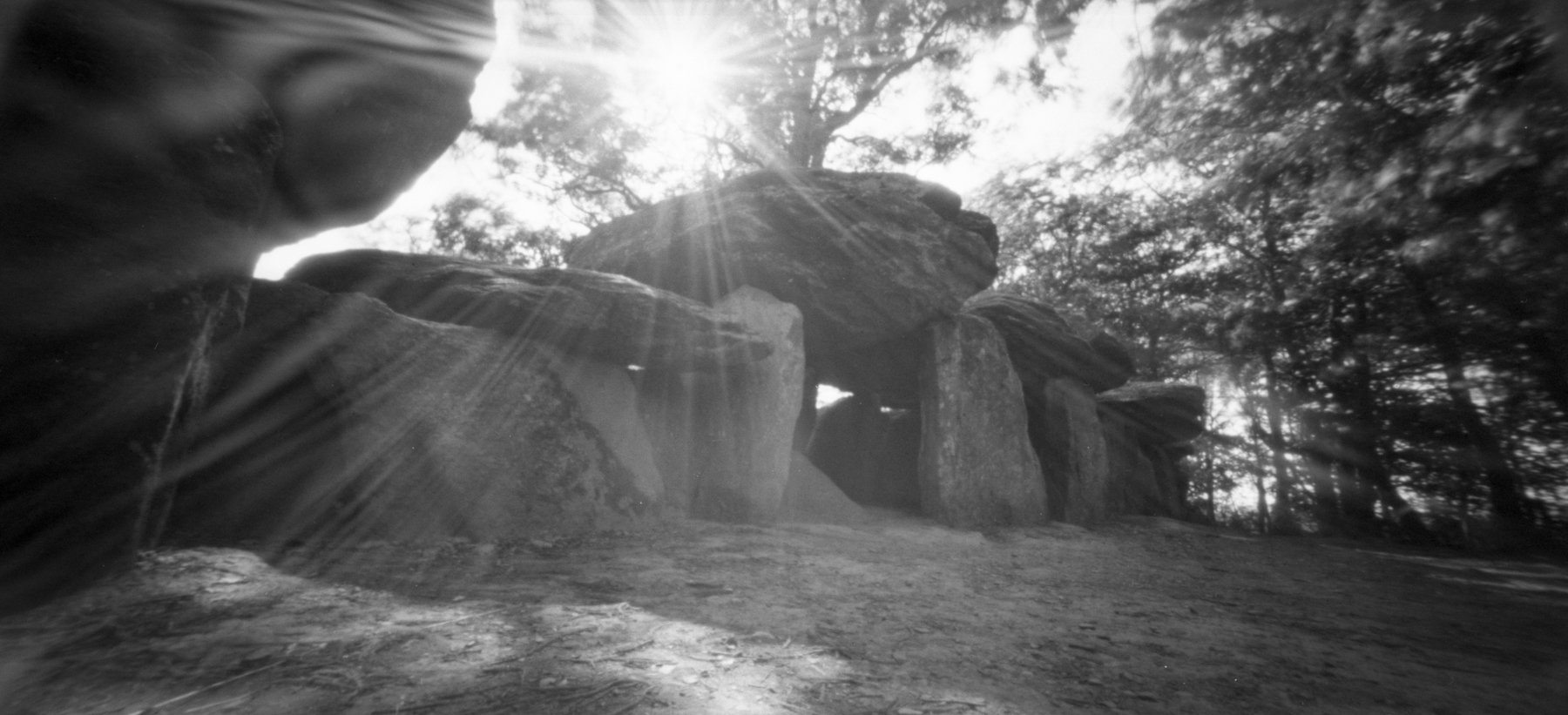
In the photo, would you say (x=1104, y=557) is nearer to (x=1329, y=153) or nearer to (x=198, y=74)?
(x=1329, y=153)

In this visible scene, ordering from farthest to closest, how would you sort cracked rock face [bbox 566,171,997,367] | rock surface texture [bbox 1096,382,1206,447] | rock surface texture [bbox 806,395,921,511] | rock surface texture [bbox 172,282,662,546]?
rock surface texture [bbox 1096,382,1206,447]
rock surface texture [bbox 806,395,921,511]
cracked rock face [bbox 566,171,997,367]
rock surface texture [bbox 172,282,662,546]

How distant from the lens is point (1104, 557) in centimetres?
588

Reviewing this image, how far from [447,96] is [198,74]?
7.46 feet

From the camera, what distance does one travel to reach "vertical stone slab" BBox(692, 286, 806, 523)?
6.43 meters

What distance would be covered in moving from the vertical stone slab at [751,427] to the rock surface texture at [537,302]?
71 centimetres

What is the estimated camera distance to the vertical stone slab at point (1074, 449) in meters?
9.10

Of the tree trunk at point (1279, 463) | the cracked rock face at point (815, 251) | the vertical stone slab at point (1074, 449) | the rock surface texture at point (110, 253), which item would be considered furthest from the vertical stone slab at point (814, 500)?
the tree trunk at point (1279, 463)

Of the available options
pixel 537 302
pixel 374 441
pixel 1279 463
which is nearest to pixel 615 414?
pixel 537 302

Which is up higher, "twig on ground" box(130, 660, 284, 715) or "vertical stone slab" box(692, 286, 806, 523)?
"vertical stone slab" box(692, 286, 806, 523)

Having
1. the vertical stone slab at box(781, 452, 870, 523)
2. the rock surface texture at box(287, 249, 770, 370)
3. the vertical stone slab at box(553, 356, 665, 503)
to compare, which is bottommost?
the vertical stone slab at box(781, 452, 870, 523)

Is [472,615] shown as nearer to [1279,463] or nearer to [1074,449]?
[1074,449]

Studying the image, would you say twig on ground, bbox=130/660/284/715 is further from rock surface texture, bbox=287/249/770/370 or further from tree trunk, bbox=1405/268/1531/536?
tree trunk, bbox=1405/268/1531/536

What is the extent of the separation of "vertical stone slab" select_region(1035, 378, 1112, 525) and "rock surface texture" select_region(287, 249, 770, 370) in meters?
5.59

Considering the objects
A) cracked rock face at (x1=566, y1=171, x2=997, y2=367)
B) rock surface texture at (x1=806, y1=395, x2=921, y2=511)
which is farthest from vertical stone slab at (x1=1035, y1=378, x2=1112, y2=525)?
cracked rock face at (x1=566, y1=171, x2=997, y2=367)
